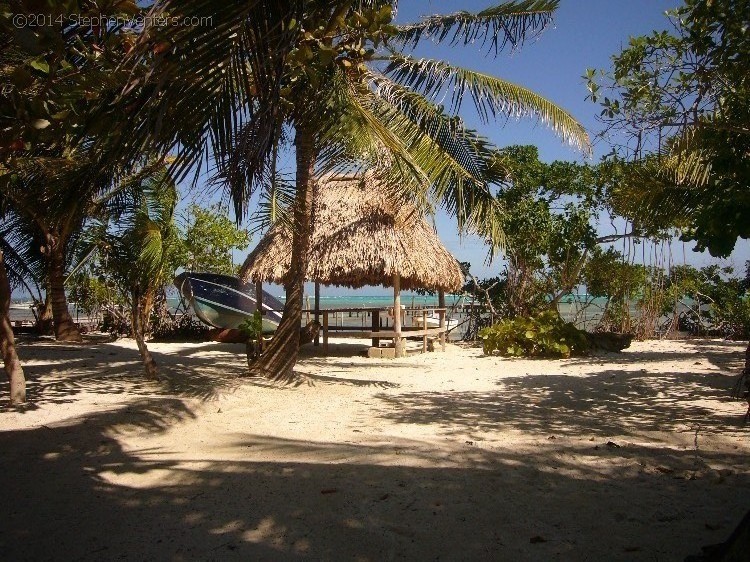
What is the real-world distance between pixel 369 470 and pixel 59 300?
11.9 meters

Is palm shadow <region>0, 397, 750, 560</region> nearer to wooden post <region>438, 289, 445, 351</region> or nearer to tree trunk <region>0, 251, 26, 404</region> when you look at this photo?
tree trunk <region>0, 251, 26, 404</region>

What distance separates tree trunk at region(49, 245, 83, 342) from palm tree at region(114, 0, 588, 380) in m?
7.78

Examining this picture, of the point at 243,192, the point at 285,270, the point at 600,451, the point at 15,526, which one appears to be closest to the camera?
the point at 15,526

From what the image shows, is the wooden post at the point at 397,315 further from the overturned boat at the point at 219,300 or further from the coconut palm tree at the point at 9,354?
the coconut palm tree at the point at 9,354

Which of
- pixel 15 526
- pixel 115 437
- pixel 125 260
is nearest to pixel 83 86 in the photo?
pixel 15 526

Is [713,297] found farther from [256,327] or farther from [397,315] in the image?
[256,327]

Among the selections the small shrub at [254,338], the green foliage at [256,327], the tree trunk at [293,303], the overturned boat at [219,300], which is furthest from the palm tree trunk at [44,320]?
the tree trunk at [293,303]

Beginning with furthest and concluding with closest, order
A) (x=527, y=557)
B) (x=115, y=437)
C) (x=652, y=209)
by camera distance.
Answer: (x=652, y=209)
(x=115, y=437)
(x=527, y=557)

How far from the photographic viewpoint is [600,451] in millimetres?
4273

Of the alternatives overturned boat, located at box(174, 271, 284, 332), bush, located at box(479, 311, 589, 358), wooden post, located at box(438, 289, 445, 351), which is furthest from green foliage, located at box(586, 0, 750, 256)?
overturned boat, located at box(174, 271, 284, 332)

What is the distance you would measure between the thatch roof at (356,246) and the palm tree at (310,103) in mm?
2949

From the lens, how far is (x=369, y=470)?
3.92 m

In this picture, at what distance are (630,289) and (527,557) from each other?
1294cm

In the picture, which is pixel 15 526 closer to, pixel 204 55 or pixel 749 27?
pixel 204 55
